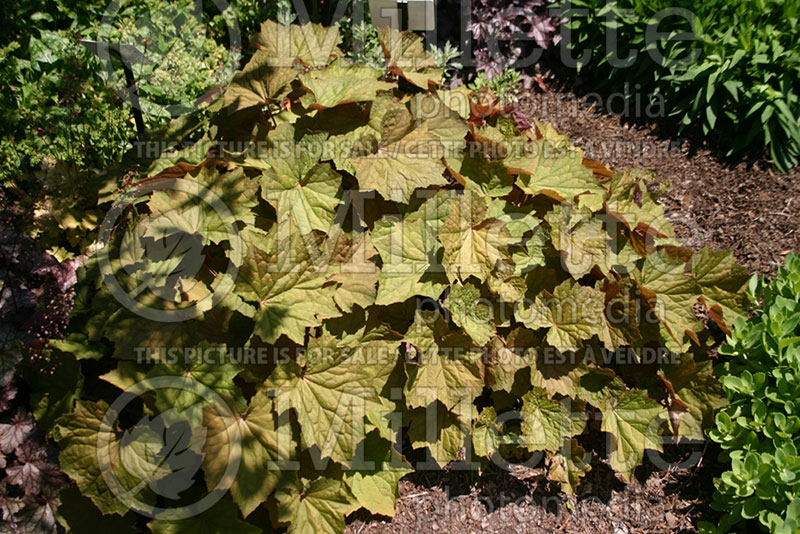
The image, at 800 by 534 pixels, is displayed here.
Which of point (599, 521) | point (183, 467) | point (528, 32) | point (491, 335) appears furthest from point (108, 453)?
point (528, 32)

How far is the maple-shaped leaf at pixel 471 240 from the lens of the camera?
269 centimetres

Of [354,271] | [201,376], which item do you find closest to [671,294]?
[354,271]

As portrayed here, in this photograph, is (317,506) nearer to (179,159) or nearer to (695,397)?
(179,159)

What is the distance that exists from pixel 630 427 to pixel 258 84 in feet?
7.67

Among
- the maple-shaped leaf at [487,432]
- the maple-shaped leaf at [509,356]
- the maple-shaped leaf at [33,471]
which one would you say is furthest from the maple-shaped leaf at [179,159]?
the maple-shaped leaf at [487,432]

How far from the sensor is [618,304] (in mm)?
2832

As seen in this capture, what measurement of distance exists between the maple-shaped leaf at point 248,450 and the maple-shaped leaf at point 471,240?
38.4 inches

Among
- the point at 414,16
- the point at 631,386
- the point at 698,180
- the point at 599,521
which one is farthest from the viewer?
the point at 414,16

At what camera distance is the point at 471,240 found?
274 cm

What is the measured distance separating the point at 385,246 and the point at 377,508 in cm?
115

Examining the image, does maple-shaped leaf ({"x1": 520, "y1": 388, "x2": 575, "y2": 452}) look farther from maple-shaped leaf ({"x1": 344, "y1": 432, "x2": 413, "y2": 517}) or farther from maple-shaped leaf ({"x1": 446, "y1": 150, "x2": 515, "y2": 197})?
maple-shaped leaf ({"x1": 446, "y1": 150, "x2": 515, "y2": 197})

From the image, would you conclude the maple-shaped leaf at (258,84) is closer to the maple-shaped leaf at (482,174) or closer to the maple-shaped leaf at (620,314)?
the maple-shaped leaf at (482,174)

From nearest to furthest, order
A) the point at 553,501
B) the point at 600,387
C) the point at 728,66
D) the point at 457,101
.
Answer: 1. the point at 600,387
2. the point at 553,501
3. the point at 457,101
4. the point at 728,66

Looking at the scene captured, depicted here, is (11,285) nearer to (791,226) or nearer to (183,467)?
(183,467)
